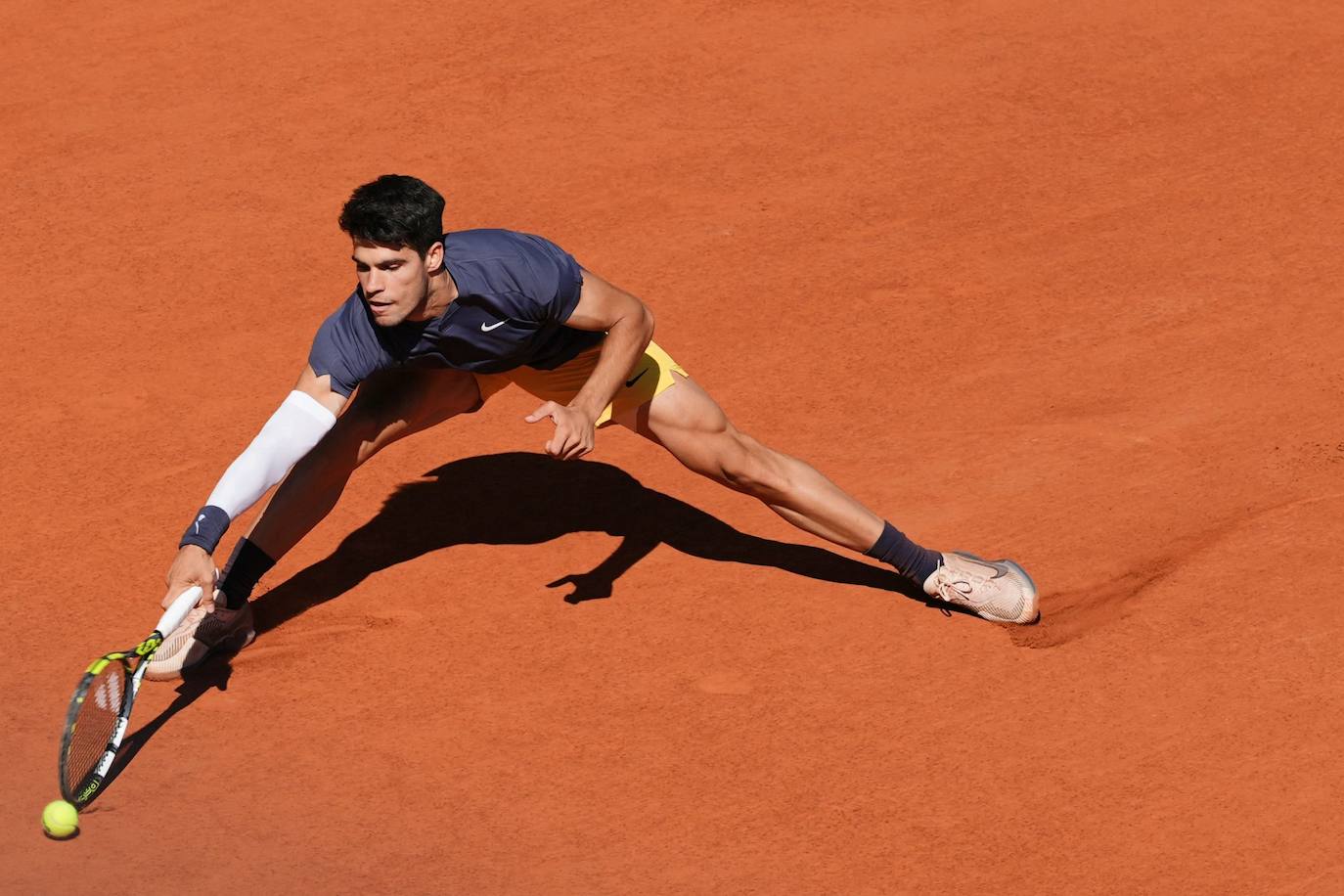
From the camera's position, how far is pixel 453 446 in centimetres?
777

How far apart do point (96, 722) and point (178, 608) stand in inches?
19.8

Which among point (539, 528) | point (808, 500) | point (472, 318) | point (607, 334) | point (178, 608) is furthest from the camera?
point (539, 528)

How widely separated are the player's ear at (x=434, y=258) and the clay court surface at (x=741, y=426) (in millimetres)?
1474

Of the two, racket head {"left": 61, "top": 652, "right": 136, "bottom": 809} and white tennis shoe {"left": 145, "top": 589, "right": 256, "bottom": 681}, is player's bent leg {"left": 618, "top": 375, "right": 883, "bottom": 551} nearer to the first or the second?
white tennis shoe {"left": 145, "top": 589, "right": 256, "bottom": 681}

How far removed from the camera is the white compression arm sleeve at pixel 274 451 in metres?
5.70

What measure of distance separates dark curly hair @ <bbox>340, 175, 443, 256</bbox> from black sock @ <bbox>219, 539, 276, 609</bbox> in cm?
128

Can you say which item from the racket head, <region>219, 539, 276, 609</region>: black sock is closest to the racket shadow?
the racket head

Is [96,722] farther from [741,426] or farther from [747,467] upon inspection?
[741,426]

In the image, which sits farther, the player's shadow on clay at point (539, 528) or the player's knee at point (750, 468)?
the player's shadow on clay at point (539, 528)

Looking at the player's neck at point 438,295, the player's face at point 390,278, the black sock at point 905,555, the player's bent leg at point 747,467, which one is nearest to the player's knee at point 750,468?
the player's bent leg at point 747,467

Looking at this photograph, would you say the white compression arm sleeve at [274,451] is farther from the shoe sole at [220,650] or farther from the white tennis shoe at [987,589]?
the white tennis shoe at [987,589]

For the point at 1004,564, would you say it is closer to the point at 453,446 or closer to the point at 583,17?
the point at 453,446

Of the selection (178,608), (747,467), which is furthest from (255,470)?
(747,467)

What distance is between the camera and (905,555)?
21.5ft
